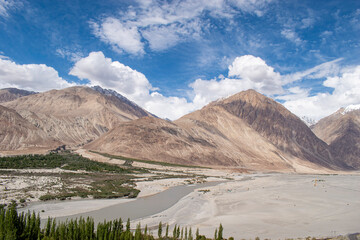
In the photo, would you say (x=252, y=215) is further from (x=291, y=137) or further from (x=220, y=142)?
(x=291, y=137)

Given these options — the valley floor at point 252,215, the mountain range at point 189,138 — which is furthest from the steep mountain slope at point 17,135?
the valley floor at point 252,215

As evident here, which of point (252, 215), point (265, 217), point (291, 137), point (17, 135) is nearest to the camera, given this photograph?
point (265, 217)

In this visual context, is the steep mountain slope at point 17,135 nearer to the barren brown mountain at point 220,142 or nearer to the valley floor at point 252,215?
the barren brown mountain at point 220,142

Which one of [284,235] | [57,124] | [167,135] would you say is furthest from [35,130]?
[284,235]

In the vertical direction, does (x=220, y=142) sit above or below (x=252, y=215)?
above

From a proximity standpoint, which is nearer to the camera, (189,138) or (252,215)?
(252,215)

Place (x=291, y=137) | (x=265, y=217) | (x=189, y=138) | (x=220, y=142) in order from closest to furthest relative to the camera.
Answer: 1. (x=265, y=217)
2. (x=189, y=138)
3. (x=220, y=142)
4. (x=291, y=137)

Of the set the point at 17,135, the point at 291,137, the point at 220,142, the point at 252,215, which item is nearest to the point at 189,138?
the point at 220,142
